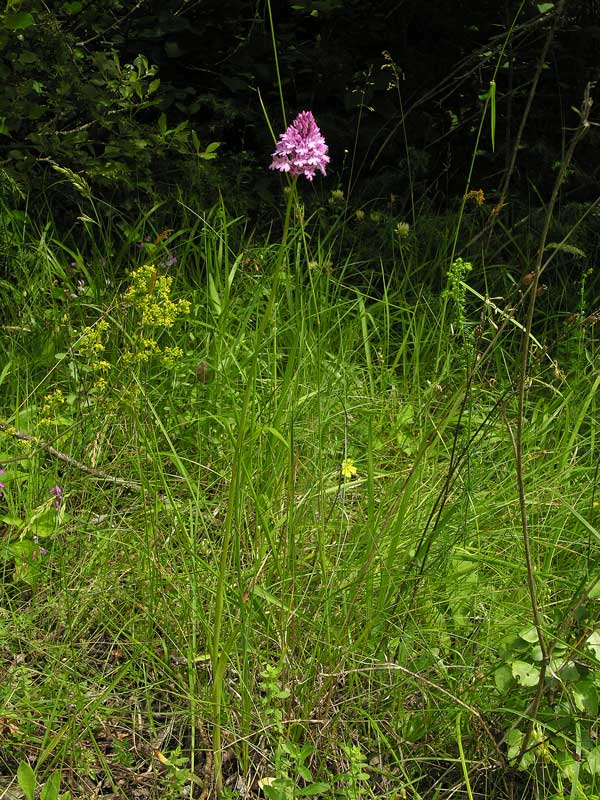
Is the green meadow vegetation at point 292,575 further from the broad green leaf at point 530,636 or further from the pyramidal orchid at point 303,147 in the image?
the pyramidal orchid at point 303,147

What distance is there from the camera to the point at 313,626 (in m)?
1.54

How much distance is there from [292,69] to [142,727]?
312 cm

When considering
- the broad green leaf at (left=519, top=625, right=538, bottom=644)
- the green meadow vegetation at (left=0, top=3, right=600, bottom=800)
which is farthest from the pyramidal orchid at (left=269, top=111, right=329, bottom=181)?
the broad green leaf at (left=519, top=625, right=538, bottom=644)

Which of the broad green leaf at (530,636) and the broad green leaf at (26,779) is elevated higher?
the broad green leaf at (530,636)

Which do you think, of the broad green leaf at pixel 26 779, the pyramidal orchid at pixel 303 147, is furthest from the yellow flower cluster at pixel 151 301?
the broad green leaf at pixel 26 779

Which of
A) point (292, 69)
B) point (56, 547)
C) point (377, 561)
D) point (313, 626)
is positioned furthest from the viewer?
point (292, 69)

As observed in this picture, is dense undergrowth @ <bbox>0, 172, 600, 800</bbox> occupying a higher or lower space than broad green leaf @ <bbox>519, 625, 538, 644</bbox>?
lower

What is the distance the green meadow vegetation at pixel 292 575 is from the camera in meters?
1.38

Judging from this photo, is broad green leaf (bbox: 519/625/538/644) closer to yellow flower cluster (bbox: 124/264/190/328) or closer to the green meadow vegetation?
the green meadow vegetation

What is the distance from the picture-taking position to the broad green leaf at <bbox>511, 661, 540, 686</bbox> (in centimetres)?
135

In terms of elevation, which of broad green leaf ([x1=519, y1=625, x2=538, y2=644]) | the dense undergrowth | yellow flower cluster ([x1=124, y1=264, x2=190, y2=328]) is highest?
yellow flower cluster ([x1=124, y1=264, x2=190, y2=328])

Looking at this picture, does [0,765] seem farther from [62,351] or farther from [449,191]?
[449,191]

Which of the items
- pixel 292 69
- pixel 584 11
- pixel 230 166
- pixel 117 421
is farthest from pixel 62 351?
pixel 584 11

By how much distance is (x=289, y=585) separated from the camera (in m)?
1.62
